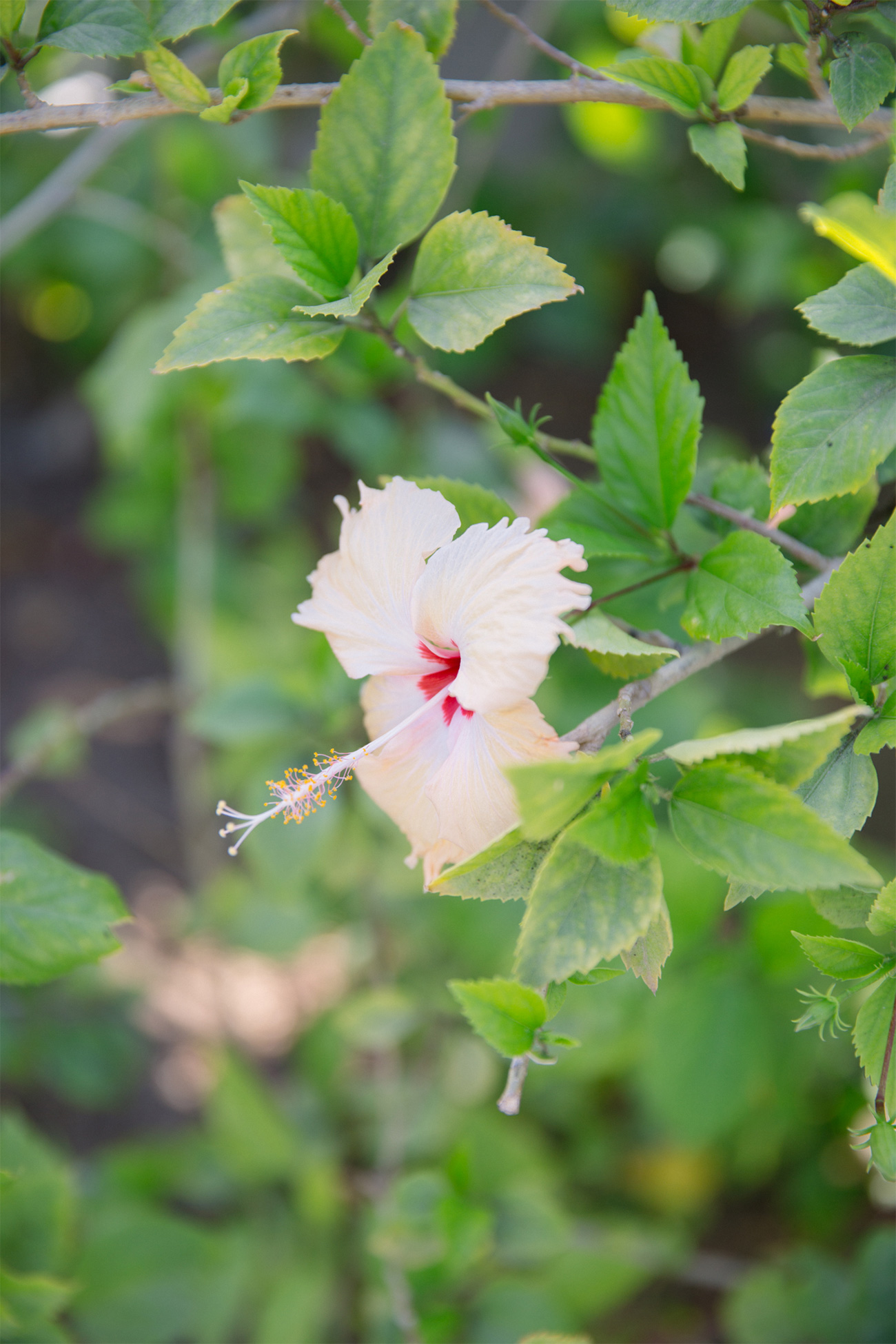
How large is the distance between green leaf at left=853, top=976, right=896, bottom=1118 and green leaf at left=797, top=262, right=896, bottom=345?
48 cm

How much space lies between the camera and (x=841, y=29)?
2.56 ft

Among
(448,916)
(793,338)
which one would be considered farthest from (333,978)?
(793,338)

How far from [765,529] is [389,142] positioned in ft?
1.46

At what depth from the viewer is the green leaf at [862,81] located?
0.70 metres

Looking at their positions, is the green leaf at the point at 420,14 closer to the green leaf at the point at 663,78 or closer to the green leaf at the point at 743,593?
the green leaf at the point at 663,78

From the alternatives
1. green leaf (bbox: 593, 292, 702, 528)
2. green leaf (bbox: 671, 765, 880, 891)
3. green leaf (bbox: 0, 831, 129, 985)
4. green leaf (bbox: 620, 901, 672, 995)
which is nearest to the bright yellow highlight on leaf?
green leaf (bbox: 593, 292, 702, 528)

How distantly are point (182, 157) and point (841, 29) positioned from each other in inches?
69.5

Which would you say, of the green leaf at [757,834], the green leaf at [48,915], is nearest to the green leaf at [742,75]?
the green leaf at [757,834]

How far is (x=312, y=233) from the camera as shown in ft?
2.38

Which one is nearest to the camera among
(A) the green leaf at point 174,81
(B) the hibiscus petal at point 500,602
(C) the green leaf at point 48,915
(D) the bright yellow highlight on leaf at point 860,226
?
(D) the bright yellow highlight on leaf at point 860,226

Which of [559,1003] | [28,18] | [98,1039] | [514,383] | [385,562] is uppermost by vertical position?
[28,18]

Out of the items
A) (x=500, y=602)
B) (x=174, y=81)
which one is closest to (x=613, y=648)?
(x=500, y=602)

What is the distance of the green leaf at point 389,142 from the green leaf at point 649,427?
21 cm

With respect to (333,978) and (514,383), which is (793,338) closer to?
(514,383)
